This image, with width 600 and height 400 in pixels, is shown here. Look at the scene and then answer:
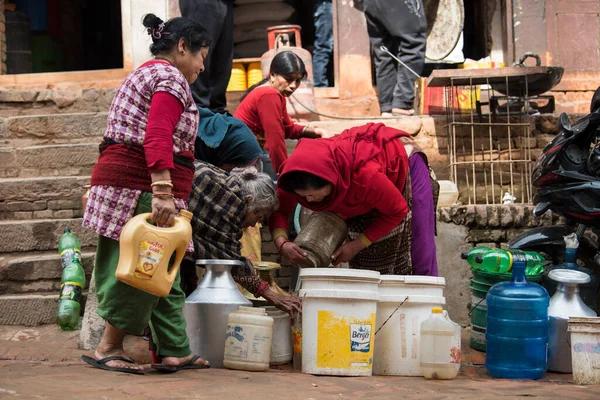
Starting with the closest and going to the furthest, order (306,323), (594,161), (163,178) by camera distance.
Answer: (163,178)
(306,323)
(594,161)

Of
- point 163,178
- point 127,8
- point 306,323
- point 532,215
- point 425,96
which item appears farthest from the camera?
point 127,8

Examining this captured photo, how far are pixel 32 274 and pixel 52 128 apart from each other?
2.03m

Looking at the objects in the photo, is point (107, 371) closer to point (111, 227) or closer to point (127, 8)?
point (111, 227)

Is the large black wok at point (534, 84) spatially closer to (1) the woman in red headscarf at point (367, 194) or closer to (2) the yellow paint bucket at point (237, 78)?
(1) the woman in red headscarf at point (367, 194)

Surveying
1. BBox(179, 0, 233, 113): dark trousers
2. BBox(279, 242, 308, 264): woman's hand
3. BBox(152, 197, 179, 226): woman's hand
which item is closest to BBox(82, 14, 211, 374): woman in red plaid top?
BBox(152, 197, 179, 226): woman's hand

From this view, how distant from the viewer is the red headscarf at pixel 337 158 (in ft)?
15.6

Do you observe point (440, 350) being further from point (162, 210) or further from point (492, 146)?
point (492, 146)

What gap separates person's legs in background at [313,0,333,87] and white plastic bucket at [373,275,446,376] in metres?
5.42

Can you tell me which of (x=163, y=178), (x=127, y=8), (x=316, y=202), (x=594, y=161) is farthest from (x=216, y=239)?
(x=127, y=8)

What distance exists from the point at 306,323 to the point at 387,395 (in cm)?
70

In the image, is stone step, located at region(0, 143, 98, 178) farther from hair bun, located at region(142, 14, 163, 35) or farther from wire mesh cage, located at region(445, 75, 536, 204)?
hair bun, located at region(142, 14, 163, 35)

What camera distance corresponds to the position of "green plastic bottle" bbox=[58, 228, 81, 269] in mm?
6160

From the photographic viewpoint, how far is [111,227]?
4.20 meters

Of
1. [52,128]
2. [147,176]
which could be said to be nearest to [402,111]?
[52,128]
